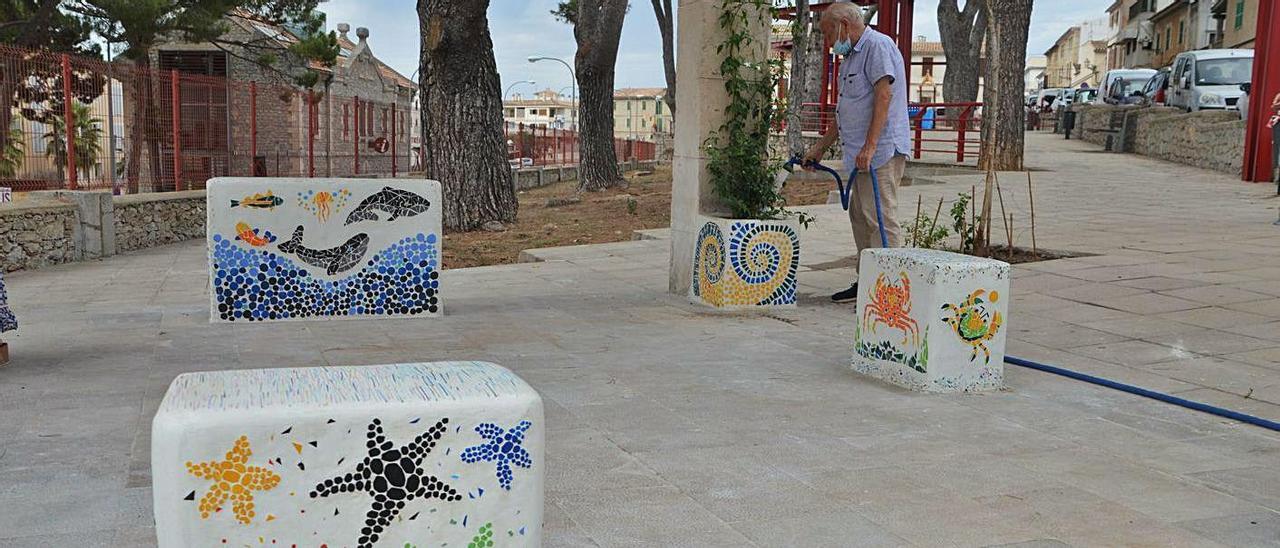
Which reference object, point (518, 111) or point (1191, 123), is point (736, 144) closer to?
point (1191, 123)

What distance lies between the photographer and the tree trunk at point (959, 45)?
31469 mm

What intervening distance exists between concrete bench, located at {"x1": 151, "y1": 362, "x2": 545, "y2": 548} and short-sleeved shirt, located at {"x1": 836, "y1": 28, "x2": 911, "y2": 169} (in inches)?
187

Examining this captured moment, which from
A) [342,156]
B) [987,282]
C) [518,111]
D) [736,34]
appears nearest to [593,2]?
[342,156]

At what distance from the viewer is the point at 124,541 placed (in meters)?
2.75

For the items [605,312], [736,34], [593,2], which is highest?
[593,2]

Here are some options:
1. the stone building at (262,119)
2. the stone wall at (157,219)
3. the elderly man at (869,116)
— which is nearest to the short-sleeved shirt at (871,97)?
the elderly man at (869,116)

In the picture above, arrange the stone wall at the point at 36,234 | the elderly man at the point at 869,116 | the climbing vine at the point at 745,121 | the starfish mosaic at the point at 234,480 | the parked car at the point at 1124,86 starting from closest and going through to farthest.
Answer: the starfish mosaic at the point at 234,480 → the elderly man at the point at 869,116 → the climbing vine at the point at 745,121 → the stone wall at the point at 36,234 → the parked car at the point at 1124,86

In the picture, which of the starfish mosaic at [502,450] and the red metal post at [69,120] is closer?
the starfish mosaic at [502,450]

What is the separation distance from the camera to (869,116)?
6684 mm

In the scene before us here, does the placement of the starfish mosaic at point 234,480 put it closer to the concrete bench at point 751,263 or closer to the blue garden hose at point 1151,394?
the blue garden hose at point 1151,394

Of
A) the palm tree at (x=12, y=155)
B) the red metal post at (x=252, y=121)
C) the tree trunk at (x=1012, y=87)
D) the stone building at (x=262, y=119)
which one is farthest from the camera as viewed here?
the tree trunk at (x=1012, y=87)

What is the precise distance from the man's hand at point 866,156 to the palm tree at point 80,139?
10.0 m

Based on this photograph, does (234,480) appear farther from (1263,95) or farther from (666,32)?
(666,32)

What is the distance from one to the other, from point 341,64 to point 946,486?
105 ft
